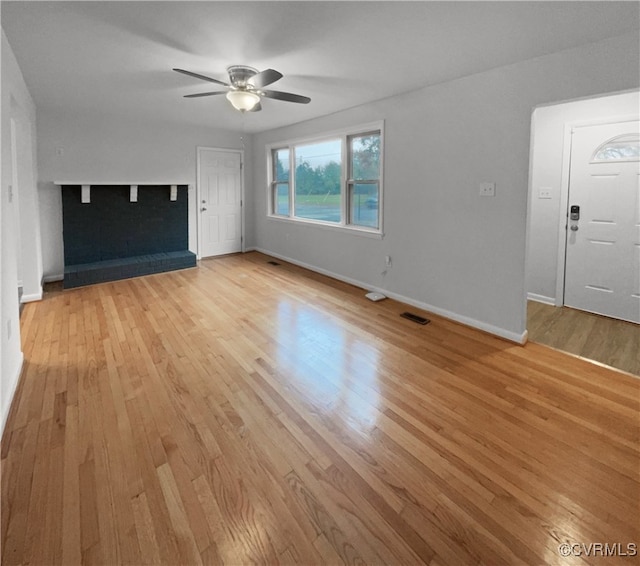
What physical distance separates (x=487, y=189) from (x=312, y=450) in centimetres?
284

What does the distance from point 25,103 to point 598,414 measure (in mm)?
5989

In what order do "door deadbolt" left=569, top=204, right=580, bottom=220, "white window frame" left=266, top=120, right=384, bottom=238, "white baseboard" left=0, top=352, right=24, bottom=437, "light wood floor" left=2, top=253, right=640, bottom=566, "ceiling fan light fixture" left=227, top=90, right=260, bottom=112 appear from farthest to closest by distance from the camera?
"white window frame" left=266, top=120, right=384, bottom=238 < "door deadbolt" left=569, top=204, right=580, bottom=220 < "ceiling fan light fixture" left=227, top=90, right=260, bottom=112 < "white baseboard" left=0, top=352, right=24, bottom=437 < "light wood floor" left=2, top=253, right=640, bottom=566

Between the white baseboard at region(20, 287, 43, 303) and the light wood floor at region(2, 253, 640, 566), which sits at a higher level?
the white baseboard at region(20, 287, 43, 303)

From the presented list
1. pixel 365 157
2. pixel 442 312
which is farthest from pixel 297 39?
pixel 442 312

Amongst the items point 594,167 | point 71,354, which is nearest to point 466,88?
point 594,167

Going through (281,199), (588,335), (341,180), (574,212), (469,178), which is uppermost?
(341,180)

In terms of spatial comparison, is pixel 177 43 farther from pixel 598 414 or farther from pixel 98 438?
pixel 598 414

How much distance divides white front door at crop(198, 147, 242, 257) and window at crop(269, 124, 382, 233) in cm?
76

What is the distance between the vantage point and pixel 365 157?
4.95 m

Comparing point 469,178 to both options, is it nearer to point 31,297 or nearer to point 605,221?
point 605,221

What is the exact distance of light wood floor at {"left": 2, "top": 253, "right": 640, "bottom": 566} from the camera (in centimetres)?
148

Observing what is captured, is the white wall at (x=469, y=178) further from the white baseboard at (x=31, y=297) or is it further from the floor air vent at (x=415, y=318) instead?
the white baseboard at (x=31, y=297)

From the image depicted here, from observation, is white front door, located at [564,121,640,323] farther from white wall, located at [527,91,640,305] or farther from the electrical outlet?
the electrical outlet

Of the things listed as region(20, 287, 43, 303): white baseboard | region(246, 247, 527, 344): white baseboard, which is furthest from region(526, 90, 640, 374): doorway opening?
region(20, 287, 43, 303): white baseboard
